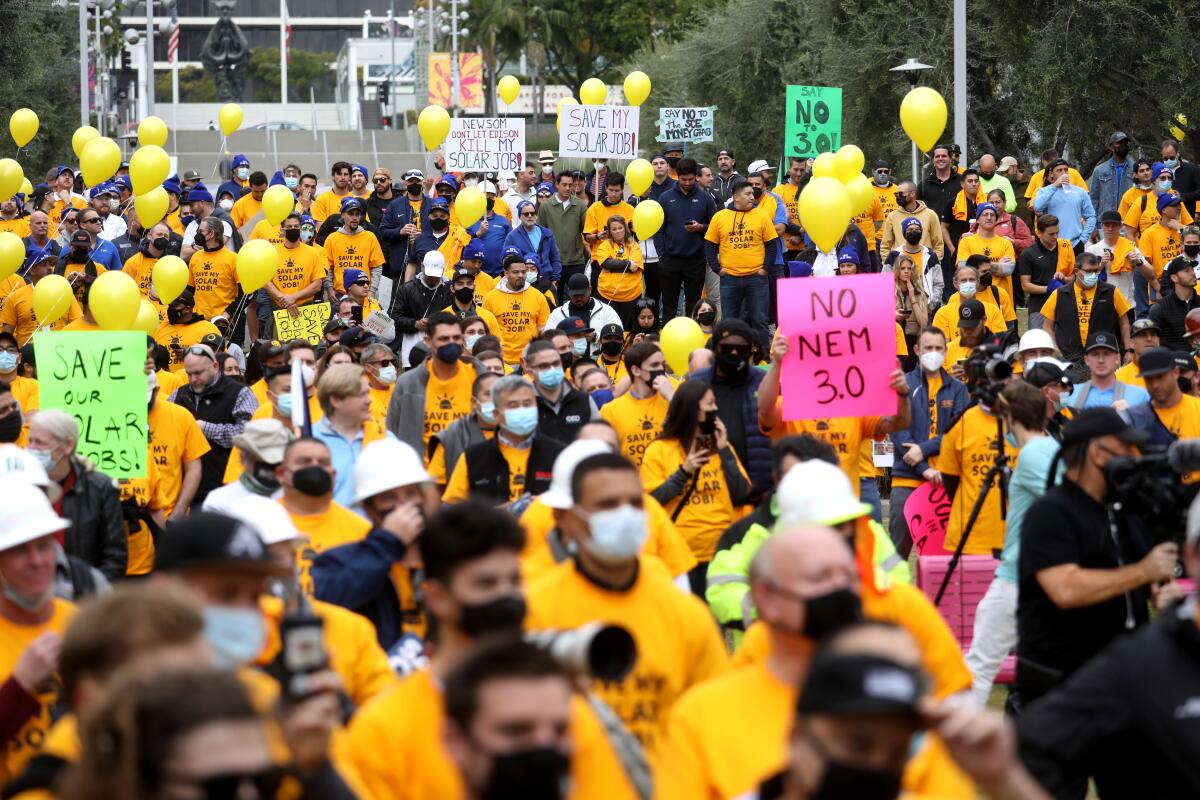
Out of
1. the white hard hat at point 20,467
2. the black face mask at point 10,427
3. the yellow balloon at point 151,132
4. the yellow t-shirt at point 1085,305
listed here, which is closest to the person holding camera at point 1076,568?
the white hard hat at point 20,467

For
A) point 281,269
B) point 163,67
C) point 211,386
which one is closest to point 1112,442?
point 211,386

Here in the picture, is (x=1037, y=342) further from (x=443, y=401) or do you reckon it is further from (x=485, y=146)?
(x=485, y=146)

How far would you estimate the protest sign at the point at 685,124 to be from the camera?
26431 millimetres

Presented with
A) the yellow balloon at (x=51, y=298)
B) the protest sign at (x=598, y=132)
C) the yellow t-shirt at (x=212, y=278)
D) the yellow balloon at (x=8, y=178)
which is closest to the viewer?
the yellow balloon at (x=51, y=298)

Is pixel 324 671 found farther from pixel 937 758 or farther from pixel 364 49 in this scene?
pixel 364 49

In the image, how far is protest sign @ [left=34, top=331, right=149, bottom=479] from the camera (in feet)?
31.6

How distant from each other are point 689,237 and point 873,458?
852 cm

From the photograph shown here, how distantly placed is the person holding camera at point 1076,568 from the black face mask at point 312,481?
2.52m

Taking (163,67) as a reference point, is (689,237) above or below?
below

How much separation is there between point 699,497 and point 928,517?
235cm

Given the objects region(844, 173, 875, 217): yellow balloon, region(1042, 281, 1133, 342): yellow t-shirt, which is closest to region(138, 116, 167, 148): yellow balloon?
region(844, 173, 875, 217): yellow balloon

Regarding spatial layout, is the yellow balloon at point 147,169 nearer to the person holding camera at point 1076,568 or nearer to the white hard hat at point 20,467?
the white hard hat at point 20,467

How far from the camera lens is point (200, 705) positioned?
10.0 feet

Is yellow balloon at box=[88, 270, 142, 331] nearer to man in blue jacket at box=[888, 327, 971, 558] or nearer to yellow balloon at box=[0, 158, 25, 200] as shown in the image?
man in blue jacket at box=[888, 327, 971, 558]
